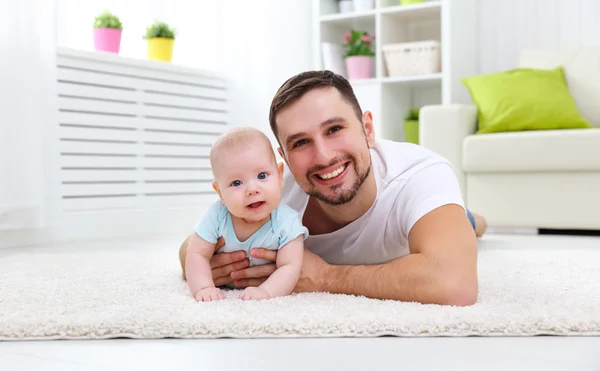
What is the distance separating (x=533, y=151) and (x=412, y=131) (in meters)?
1.11

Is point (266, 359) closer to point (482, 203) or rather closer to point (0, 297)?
point (0, 297)

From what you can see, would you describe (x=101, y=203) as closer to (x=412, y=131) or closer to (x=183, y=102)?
(x=183, y=102)

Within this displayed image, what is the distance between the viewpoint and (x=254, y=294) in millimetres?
1472

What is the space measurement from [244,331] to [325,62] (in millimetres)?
3486

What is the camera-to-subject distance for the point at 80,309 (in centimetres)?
143

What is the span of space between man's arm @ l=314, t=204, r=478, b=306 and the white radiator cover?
207 cm

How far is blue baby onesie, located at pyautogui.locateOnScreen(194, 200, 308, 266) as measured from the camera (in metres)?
1.53

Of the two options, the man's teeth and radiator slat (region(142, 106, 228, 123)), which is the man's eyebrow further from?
radiator slat (region(142, 106, 228, 123))

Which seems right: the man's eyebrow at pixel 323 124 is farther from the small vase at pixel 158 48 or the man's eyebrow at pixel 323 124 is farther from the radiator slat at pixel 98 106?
the small vase at pixel 158 48

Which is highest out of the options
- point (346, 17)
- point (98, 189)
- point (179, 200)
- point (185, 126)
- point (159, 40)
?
point (346, 17)

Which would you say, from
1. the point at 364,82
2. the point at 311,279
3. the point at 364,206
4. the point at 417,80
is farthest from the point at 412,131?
the point at 311,279

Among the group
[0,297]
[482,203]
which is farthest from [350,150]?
[482,203]

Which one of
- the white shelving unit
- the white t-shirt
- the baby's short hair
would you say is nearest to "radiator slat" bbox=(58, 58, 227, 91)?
the white shelving unit

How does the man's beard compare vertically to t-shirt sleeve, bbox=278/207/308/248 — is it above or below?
above
